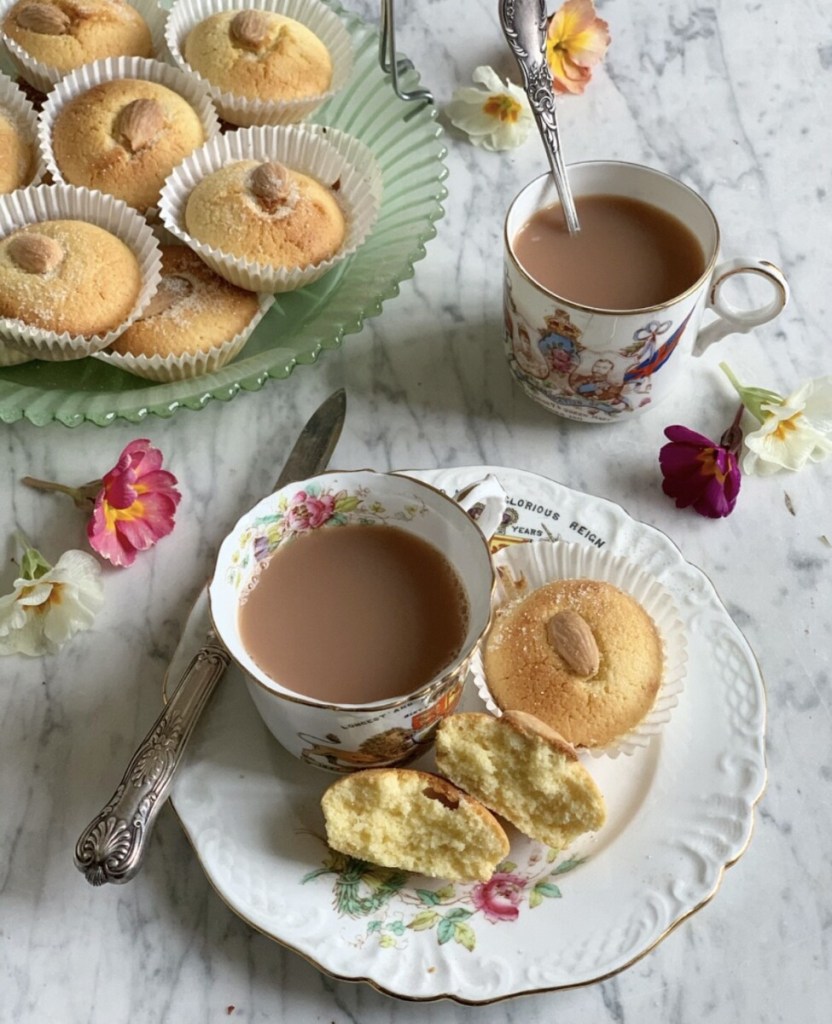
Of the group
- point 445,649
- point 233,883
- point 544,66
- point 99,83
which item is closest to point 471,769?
point 445,649

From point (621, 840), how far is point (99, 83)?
1231 millimetres

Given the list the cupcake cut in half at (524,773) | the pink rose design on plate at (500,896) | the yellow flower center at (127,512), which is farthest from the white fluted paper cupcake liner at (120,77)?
the pink rose design on plate at (500,896)

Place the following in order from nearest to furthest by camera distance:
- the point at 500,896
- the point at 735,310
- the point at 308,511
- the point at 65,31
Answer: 1. the point at 500,896
2. the point at 308,511
3. the point at 735,310
4. the point at 65,31

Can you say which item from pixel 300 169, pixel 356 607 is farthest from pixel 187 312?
pixel 356 607

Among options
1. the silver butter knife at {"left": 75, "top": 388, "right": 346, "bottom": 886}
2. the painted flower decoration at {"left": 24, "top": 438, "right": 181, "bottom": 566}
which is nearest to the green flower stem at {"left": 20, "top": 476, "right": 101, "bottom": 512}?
the painted flower decoration at {"left": 24, "top": 438, "right": 181, "bottom": 566}

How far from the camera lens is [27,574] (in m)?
1.25

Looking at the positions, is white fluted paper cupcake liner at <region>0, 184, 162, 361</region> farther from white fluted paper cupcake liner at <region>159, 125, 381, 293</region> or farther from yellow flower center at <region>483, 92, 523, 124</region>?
yellow flower center at <region>483, 92, 523, 124</region>

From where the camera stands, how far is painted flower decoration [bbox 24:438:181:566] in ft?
4.17

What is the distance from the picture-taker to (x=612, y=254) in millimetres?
1326

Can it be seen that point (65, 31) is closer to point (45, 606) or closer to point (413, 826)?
point (45, 606)

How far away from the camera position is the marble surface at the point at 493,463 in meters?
1.05

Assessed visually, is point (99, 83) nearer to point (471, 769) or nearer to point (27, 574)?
point (27, 574)

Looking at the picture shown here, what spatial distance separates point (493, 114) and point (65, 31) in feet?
Answer: 2.07

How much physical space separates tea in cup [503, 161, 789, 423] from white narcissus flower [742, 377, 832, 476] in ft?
0.39
